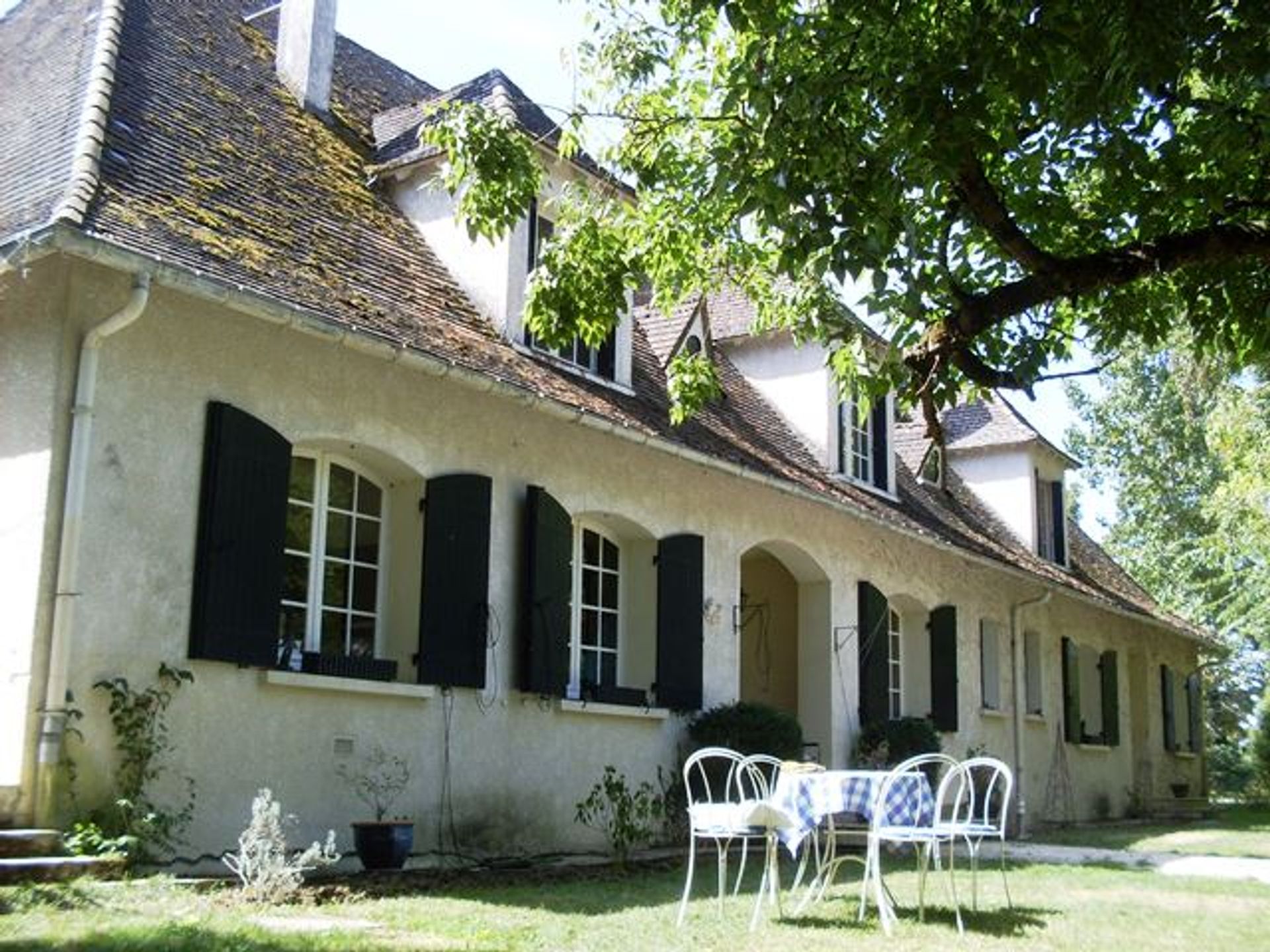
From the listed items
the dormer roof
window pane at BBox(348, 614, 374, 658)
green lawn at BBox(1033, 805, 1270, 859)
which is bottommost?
green lawn at BBox(1033, 805, 1270, 859)

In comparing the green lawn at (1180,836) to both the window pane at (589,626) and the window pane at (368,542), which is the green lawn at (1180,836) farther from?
the window pane at (368,542)

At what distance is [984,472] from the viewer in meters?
21.4

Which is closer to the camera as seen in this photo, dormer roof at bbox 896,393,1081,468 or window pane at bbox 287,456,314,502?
window pane at bbox 287,456,314,502

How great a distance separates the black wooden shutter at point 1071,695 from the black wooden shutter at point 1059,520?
4.52 ft

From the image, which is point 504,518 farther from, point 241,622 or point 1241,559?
point 1241,559

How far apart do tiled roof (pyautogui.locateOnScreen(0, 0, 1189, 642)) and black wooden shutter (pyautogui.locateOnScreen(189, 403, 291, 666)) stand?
3.12ft

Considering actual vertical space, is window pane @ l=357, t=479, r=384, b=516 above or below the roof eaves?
below

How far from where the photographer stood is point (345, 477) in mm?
9906

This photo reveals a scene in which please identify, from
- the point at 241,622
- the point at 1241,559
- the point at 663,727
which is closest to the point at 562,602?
the point at 663,727

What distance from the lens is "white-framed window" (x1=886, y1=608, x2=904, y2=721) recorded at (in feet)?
55.1

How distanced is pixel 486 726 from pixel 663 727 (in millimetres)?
2407

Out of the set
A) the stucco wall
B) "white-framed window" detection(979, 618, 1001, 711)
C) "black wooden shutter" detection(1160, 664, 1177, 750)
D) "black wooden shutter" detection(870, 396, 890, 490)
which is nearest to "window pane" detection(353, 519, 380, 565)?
the stucco wall

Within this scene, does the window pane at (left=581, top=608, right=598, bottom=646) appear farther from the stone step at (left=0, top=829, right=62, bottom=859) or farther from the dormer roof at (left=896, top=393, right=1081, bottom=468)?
the dormer roof at (left=896, top=393, right=1081, bottom=468)

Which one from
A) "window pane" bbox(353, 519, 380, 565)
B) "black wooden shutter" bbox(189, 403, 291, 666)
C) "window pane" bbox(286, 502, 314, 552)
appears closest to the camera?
"black wooden shutter" bbox(189, 403, 291, 666)
